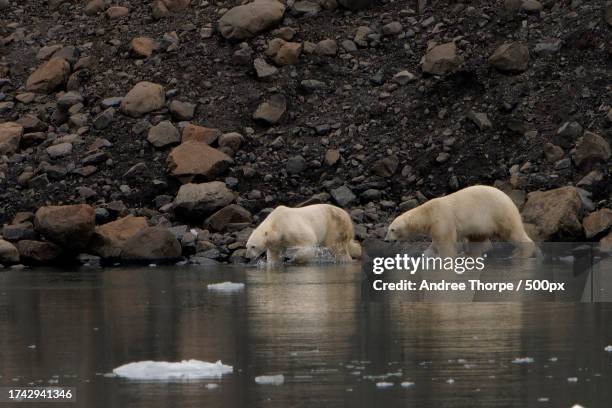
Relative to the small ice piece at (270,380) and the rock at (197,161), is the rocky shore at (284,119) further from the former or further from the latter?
the small ice piece at (270,380)

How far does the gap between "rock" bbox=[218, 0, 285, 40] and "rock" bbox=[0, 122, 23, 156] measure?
19.2 ft

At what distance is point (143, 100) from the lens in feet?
113

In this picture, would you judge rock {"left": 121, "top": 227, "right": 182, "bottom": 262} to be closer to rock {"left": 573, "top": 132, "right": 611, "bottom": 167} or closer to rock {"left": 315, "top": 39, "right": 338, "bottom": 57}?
rock {"left": 573, "top": 132, "right": 611, "bottom": 167}

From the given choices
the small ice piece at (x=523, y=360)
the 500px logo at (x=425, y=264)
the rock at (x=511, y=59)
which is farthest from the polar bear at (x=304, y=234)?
the small ice piece at (x=523, y=360)

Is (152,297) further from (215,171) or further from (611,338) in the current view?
(215,171)

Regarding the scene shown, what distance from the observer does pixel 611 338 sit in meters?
14.0

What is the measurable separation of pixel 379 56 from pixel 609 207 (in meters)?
9.97

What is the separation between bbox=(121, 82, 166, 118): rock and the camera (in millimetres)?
34219

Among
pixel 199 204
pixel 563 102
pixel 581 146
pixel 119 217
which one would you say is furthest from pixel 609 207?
pixel 119 217

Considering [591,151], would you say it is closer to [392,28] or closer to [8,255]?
[392,28]

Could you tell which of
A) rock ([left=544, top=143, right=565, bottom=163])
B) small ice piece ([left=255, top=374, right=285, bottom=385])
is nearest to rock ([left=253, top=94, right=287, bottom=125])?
rock ([left=544, top=143, right=565, bottom=163])

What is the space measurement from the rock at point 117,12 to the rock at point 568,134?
14.0m

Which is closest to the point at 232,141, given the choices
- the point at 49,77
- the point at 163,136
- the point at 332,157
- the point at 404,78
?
the point at 163,136

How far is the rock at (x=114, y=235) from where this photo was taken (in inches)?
1067
